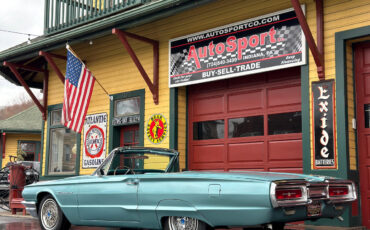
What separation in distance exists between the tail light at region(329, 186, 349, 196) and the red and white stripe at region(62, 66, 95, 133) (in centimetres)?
781

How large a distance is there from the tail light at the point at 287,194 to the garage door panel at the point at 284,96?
4.57 metres

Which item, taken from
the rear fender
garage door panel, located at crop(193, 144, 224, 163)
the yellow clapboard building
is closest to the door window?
the yellow clapboard building

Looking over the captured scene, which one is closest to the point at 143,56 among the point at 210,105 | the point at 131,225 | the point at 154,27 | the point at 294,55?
the point at 154,27

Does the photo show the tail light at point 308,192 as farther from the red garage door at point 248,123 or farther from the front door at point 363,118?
the red garage door at point 248,123

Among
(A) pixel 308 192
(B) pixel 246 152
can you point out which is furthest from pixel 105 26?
(A) pixel 308 192

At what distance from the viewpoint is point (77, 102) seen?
12.6 m

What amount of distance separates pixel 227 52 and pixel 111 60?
13.1 ft

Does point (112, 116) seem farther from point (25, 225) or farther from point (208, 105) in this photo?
point (25, 225)

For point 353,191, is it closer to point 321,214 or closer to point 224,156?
point 321,214

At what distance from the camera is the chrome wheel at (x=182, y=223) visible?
6.00m

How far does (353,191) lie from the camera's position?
6258 millimetres

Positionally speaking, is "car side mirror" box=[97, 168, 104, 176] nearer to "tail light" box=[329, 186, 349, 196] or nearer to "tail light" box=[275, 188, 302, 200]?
"tail light" box=[275, 188, 302, 200]

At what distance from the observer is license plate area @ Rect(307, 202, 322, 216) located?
567 centimetres

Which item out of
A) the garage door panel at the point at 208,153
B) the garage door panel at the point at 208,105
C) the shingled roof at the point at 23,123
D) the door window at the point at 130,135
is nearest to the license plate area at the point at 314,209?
the garage door panel at the point at 208,153
